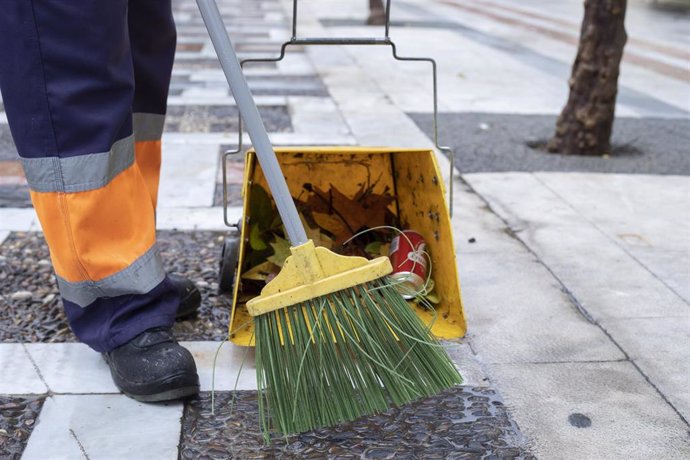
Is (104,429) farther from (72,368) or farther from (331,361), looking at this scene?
(331,361)

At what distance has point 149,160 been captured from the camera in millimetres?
2270

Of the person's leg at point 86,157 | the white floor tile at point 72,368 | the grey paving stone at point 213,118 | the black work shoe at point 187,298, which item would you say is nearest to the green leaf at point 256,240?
the black work shoe at point 187,298

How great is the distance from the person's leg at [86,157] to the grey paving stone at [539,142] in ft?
7.76

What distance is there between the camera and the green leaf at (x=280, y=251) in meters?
2.25

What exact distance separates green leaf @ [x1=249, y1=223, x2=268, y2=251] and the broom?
621 millimetres

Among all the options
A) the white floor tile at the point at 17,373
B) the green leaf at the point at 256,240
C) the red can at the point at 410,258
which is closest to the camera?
the white floor tile at the point at 17,373

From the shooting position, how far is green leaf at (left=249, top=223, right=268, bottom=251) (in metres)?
2.34

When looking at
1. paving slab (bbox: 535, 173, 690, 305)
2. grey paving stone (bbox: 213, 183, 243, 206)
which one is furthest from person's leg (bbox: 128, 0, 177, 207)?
paving slab (bbox: 535, 173, 690, 305)

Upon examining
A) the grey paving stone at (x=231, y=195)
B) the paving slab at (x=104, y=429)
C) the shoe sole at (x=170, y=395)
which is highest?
the shoe sole at (x=170, y=395)

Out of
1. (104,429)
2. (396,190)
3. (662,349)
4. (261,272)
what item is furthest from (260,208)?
(662,349)

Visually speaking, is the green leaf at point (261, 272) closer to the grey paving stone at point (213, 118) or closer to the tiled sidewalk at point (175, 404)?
the tiled sidewalk at point (175, 404)

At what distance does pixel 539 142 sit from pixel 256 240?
9.15 feet

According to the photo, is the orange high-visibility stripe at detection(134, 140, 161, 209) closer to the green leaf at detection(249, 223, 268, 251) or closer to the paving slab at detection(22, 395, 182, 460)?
the green leaf at detection(249, 223, 268, 251)

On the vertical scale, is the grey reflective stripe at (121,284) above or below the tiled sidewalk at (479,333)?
above
